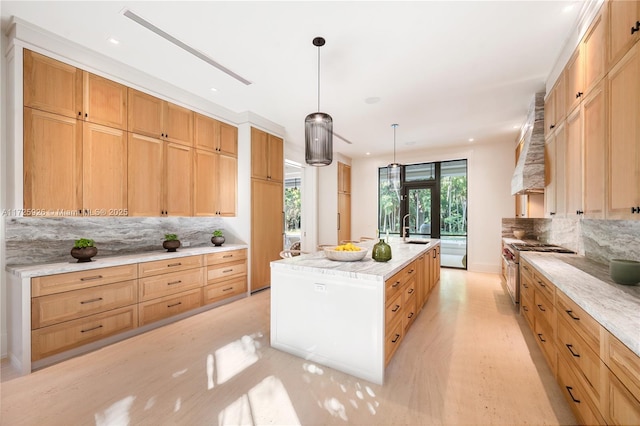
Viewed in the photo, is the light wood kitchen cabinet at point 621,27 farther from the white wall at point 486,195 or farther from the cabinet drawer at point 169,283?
the white wall at point 486,195

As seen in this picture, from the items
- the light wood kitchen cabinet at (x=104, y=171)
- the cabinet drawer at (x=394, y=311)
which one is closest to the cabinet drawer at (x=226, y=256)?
the light wood kitchen cabinet at (x=104, y=171)

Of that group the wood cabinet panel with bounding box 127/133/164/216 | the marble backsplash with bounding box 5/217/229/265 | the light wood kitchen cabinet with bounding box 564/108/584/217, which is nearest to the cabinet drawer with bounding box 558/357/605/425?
the light wood kitchen cabinet with bounding box 564/108/584/217

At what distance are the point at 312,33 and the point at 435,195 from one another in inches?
211

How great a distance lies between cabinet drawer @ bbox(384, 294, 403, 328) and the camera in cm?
214

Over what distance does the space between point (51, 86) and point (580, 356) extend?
466 centimetres

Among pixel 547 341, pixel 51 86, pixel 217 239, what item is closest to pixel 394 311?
pixel 547 341

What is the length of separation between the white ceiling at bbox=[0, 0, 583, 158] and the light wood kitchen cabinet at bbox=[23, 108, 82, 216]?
837 millimetres

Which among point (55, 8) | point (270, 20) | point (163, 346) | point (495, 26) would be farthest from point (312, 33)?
point (163, 346)

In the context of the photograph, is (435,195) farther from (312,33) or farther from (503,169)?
(312,33)

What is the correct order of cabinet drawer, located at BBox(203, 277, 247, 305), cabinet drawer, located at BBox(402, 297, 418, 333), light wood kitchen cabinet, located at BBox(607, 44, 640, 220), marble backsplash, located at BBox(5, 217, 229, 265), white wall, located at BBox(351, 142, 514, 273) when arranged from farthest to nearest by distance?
white wall, located at BBox(351, 142, 514, 273), cabinet drawer, located at BBox(203, 277, 247, 305), cabinet drawer, located at BBox(402, 297, 418, 333), marble backsplash, located at BBox(5, 217, 229, 265), light wood kitchen cabinet, located at BBox(607, 44, 640, 220)

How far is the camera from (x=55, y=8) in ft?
6.90

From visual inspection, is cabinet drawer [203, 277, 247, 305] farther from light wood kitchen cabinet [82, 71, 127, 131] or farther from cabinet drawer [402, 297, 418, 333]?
cabinet drawer [402, 297, 418, 333]

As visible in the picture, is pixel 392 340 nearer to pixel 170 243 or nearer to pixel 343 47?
pixel 343 47

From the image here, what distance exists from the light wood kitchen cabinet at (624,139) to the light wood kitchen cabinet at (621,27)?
0.06 m
